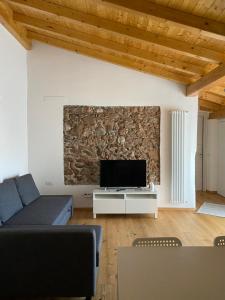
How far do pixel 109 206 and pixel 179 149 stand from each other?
72.8 inches

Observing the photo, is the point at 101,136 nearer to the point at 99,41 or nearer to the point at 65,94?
the point at 65,94

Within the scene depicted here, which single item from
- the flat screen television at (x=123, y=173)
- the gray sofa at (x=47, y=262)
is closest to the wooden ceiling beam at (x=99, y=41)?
the flat screen television at (x=123, y=173)

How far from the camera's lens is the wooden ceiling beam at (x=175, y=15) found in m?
3.01

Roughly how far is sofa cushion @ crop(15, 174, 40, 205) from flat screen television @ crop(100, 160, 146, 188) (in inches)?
53.2

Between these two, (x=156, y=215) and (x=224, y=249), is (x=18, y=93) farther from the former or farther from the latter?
(x=224, y=249)

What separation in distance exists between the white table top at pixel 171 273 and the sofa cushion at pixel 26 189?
312 cm

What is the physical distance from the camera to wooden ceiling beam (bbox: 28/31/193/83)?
544 cm

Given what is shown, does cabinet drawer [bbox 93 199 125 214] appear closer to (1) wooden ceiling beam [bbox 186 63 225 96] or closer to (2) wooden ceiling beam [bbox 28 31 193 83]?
(1) wooden ceiling beam [bbox 186 63 225 96]

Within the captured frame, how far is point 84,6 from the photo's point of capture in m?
3.66

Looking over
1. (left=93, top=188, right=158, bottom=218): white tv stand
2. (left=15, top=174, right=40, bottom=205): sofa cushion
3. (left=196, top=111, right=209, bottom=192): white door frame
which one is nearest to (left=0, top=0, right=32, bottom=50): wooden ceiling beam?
(left=15, top=174, right=40, bottom=205): sofa cushion

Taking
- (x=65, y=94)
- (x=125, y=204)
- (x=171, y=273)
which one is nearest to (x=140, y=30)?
(x=65, y=94)

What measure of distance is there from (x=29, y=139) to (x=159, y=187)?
114 inches

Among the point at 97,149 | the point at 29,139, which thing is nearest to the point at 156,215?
the point at 97,149

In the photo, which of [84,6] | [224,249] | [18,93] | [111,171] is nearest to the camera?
[224,249]
